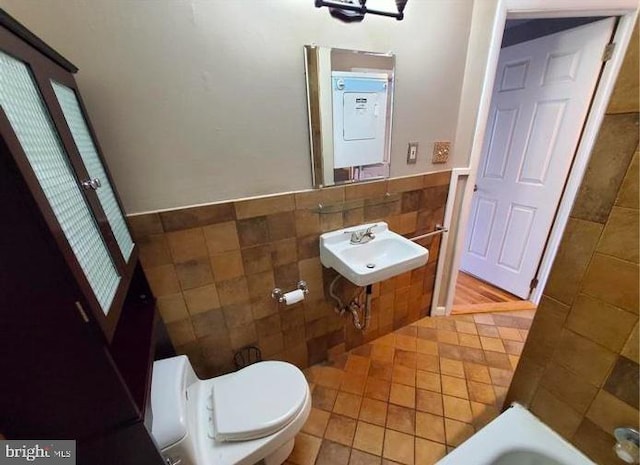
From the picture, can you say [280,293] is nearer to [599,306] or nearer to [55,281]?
[55,281]

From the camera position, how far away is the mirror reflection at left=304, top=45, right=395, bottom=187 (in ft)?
3.61

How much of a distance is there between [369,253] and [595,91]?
67.6 inches

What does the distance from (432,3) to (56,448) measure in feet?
6.67

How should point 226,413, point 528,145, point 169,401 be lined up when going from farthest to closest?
point 528,145, point 226,413, point 169,401

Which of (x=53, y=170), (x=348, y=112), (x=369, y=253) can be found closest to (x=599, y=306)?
(x=369, y=253)

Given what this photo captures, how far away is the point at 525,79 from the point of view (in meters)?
1.85

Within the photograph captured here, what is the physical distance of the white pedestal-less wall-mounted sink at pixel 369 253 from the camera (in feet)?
3.86

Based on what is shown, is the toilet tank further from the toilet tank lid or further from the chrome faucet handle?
the chrome faucet handle

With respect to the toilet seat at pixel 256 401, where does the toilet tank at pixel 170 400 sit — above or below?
above

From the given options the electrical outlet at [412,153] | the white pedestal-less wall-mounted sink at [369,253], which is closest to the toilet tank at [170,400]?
the white pedestal-less wall-mounted sink at [369,253]

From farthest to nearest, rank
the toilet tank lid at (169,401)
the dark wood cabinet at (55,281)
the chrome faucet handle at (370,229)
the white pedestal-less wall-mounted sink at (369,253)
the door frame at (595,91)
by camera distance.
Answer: the chrome faucet handle at (370,229)
the door frame at (595,91)
the white pedestal-less wall-mounted sink at (369,253)
the toilet tank lid at (169,401)
the dark wood cabinet at (55,281)

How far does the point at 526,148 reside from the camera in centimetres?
191

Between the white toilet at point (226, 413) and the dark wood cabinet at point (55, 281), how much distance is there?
132 mm

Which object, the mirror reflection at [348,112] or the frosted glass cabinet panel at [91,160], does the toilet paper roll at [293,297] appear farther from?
the frosted glass cabinet panel at [91,160]
